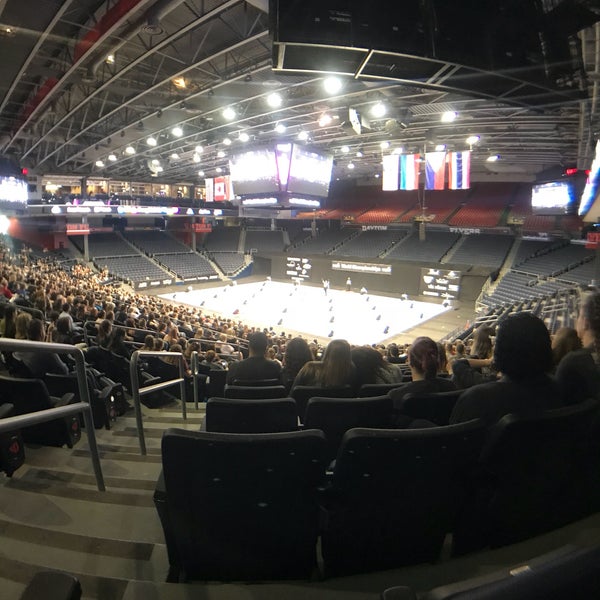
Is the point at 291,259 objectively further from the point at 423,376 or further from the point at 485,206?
the point at 423,376

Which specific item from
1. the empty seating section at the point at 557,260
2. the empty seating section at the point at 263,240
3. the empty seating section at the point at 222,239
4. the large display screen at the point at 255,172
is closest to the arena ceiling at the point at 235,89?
the large display screen at the point at 255,172

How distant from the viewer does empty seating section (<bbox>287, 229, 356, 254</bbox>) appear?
36216 mm

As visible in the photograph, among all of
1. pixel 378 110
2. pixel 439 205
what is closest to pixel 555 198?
pixel 378 110

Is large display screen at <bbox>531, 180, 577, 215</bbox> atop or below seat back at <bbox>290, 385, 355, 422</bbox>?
atop

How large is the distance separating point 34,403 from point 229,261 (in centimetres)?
3684

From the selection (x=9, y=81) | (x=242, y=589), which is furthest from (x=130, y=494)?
(x=9, y=81)

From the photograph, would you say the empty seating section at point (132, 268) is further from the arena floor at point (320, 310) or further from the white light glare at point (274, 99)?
the white light glare at point (274, 99)

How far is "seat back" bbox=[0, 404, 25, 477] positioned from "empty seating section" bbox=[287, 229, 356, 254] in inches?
1308

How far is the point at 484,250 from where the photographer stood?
1113 inches

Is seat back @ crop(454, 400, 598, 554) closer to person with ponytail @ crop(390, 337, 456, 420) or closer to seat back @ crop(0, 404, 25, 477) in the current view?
person with ponytail @ crop(390, 337, 456, 420)

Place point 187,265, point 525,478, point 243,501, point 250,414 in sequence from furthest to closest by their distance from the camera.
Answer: point 187,265
point 250,414
point 525,478
point 243,501

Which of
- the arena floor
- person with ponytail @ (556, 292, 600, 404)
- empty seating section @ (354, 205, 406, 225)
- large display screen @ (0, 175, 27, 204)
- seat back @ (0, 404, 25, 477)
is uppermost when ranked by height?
empty seating section @ (354, 205, 406, 225)

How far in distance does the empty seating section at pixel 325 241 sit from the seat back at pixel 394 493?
3402cm

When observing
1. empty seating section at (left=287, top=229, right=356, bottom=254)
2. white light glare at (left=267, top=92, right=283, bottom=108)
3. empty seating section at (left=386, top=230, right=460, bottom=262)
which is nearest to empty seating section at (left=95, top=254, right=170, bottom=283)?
empty seating section at (left=287, top=229, right=356, bottom=254)
